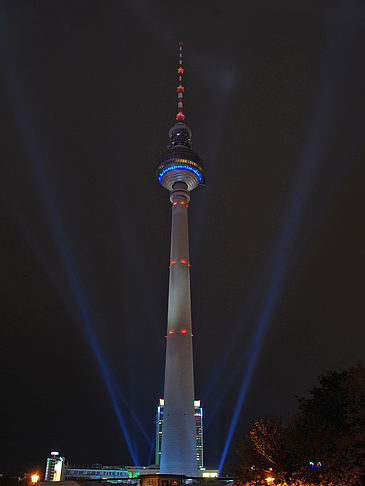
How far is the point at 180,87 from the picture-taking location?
96.6 meters

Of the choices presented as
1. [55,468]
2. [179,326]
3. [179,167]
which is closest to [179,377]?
[179,326]

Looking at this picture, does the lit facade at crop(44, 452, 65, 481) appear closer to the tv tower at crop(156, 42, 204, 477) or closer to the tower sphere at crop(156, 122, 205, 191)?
the tv tower at crop(156, 42, 204, 477)

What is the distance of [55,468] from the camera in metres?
144

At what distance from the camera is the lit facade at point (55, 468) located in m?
139

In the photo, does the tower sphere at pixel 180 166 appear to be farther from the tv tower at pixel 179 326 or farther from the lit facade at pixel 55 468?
the lit facade at pixel 55 468

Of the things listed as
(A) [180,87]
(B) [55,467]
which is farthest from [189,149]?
(B) [55,467]

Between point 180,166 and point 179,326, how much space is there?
30.2 m

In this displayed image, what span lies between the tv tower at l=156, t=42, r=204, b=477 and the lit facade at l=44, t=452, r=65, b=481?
87585 millimetres

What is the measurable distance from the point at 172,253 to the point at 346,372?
41.3 metres

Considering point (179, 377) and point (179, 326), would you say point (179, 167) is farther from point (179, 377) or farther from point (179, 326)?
point (179, 377)

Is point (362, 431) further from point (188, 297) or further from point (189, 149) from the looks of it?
point (189, 149)

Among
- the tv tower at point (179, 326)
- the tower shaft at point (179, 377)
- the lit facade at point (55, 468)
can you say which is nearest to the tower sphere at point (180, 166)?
the tv tower at point (179, 326)

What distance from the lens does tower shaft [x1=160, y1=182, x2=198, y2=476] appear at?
6581 cm

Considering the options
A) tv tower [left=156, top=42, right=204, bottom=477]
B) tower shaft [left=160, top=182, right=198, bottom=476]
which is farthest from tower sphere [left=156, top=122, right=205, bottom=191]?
tower shaft [left=160, top=182, right=198, bottom=476]
